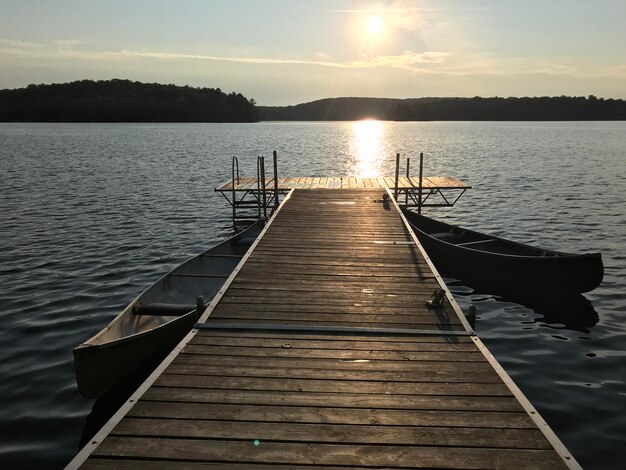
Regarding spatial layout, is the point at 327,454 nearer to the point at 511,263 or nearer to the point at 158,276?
the point at 511,263

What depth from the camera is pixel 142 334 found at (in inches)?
356

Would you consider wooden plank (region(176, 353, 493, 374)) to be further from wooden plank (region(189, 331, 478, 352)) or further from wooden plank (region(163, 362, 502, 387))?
wooden plank (region(189, 331, 478, 352))

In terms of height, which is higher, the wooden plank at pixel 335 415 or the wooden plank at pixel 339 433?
the wooden plank at pixel 339 433

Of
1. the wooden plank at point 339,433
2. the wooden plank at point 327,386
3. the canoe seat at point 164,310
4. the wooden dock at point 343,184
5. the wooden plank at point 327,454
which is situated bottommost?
the canoe seat at point 164,310

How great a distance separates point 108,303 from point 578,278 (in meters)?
14.2

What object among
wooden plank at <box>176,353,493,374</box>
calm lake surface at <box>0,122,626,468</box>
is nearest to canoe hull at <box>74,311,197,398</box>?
calm lake surface at <box>0,122,626,468</box>

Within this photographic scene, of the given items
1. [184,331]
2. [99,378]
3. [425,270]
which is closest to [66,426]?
[99,378]

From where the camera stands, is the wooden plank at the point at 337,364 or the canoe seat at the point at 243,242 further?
the canoe seat at the point at 243,242

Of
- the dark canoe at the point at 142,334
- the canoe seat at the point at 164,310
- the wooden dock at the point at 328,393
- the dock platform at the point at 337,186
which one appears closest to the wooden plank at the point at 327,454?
the wooden dock at the point at 328,393

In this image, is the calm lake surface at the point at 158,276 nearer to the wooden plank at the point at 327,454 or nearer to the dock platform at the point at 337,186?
the dock platform at the point at 337,186

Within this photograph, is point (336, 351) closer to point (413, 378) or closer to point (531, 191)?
point (413, 378)

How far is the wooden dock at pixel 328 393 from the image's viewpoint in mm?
4594

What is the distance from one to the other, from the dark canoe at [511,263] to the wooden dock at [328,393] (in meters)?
5.98

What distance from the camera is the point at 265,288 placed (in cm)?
957
